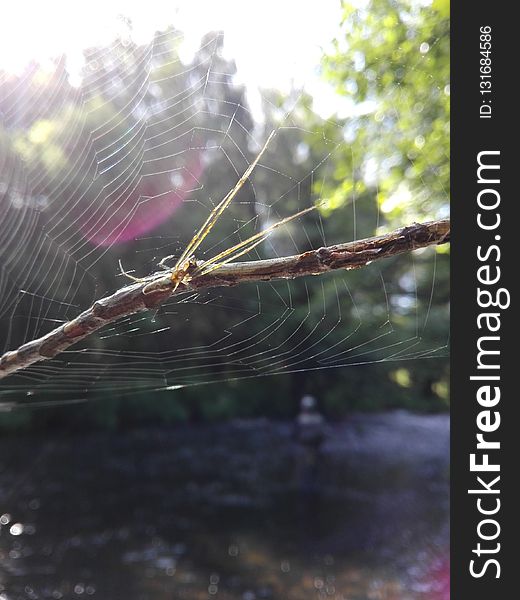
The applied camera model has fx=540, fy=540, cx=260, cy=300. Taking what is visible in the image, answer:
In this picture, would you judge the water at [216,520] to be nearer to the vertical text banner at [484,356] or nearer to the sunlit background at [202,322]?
the sunlit background at [202,322]

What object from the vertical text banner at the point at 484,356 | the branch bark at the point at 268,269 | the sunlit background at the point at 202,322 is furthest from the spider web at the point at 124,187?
the branch bark at the point at 268,269

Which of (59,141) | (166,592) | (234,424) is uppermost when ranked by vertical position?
(59,141)

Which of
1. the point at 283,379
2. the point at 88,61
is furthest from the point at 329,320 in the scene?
the point at 88,61

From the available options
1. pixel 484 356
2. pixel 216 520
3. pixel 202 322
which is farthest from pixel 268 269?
pixel 202 322

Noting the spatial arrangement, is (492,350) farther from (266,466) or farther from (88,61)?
(266,466)

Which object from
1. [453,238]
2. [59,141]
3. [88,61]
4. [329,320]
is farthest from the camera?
[329,320]

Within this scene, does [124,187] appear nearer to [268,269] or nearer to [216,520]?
[216,520]

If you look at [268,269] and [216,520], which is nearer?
[268,269]
